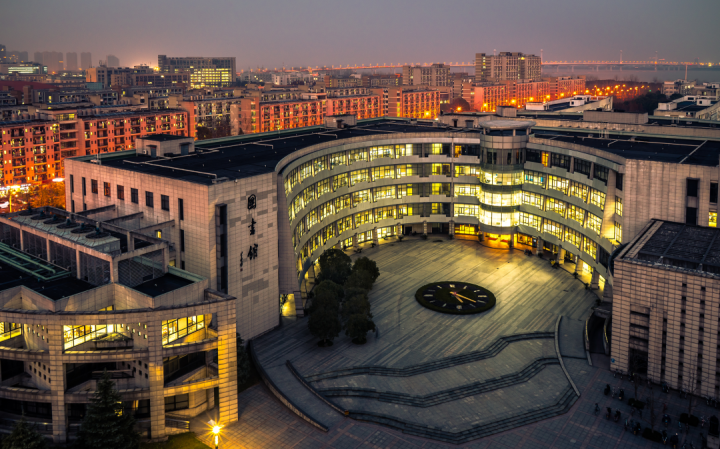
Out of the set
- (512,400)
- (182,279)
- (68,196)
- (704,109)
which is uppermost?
(704,109)

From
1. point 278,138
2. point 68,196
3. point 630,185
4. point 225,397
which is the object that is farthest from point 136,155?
point 630,185

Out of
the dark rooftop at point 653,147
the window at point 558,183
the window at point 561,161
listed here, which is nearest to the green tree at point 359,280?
the window at point 558,183

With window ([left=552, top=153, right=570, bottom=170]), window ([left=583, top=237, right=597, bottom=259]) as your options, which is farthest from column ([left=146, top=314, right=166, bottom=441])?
window ([left=552, top=153, right=570, bottom=170])

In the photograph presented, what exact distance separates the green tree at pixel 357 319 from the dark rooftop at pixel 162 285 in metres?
18.4

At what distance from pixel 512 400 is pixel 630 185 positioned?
1253 inches

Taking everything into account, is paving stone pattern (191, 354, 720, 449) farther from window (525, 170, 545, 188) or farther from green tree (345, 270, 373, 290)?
window (525, 170, 545, 188)

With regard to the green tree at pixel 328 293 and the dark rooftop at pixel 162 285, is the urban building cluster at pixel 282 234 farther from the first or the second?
the green tree at pixel 328 293

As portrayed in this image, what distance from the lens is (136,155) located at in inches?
3295

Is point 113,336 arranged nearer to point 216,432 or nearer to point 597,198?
point 216,432

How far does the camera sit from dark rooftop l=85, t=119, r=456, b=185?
6981cm

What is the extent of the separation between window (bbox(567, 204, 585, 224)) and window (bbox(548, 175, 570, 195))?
2.71m

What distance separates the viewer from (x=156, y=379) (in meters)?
49.5

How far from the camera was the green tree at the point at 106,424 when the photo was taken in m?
45.6

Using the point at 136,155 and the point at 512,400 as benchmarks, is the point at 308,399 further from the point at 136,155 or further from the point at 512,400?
the point at 136,155
